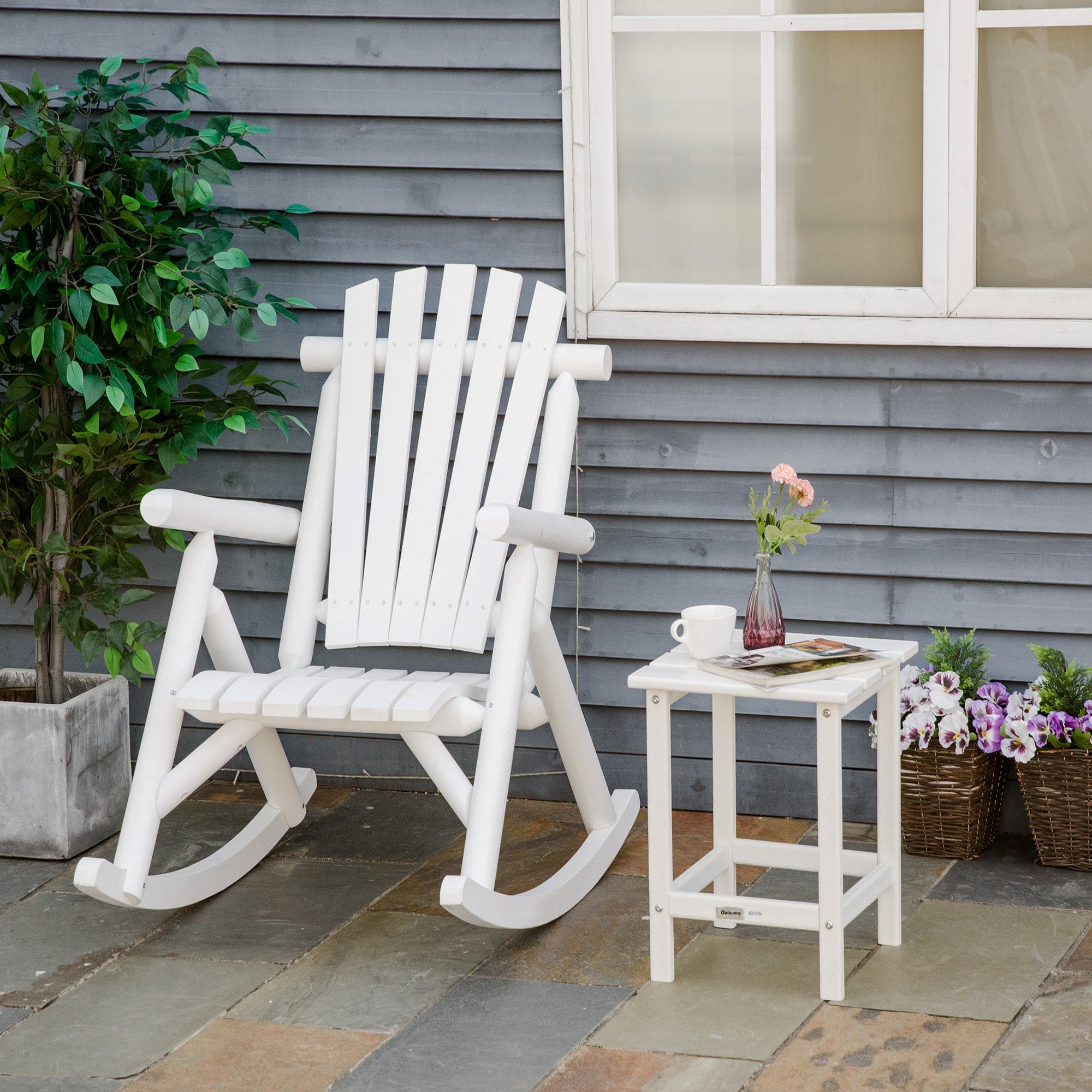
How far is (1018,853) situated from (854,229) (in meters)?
1.25

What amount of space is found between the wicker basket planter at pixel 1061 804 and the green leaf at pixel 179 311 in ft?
5.77

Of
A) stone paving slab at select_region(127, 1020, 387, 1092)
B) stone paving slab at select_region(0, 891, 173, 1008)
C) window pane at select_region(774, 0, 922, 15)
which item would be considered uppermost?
window pane at select_region(774, 0, 922, 15)

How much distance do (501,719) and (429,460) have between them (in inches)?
25.8

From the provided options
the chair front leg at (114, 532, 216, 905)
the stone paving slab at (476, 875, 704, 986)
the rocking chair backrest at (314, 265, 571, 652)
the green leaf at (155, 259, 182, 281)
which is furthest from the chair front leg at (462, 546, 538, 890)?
the green leaf at (155, 259, 182, 281)

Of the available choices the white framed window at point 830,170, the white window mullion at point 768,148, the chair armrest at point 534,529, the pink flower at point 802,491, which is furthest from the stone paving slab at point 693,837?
the white window mullion at point 768,148

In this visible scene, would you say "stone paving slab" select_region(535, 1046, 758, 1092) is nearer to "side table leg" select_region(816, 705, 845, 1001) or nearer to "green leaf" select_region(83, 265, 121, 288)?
"side table leg" select_region(816, 705, 845, 1001)

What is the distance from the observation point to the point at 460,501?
2.86 m

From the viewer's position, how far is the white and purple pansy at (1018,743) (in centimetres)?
276

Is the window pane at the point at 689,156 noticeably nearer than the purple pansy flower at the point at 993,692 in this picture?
No

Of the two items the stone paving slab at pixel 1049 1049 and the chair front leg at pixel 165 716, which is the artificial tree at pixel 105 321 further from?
the stone paving slab at pixel 1049 1049

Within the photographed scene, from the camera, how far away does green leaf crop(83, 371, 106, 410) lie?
2.79 m

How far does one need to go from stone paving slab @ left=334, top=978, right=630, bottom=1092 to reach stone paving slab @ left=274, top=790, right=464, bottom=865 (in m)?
0.63

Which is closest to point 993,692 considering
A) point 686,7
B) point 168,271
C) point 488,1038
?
point 488,1038

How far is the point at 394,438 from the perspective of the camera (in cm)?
295
